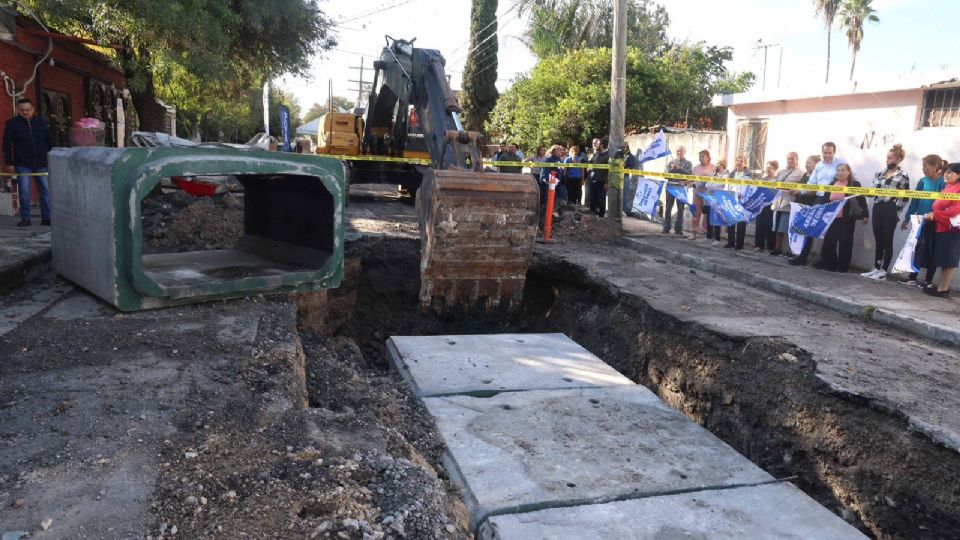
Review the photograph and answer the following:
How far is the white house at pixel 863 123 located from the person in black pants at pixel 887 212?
15.0 inches

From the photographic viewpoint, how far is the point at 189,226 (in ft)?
28.7

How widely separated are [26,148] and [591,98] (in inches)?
605

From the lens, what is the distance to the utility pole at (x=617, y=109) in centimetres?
Answer: 1213

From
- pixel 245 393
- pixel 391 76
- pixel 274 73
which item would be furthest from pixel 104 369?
pixel 274 73

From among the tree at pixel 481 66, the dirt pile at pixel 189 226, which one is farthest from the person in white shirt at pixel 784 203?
the tree at pixel 481 66

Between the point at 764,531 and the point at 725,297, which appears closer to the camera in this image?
the point at 764,531

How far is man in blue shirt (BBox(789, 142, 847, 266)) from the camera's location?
30.0 ft

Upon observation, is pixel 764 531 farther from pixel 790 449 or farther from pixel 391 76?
pixel 391 76

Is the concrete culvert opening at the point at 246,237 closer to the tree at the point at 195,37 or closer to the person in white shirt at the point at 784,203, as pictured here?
the tree at the point at 195,37

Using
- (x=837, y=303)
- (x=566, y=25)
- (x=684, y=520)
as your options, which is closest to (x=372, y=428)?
(x=684, y=520)

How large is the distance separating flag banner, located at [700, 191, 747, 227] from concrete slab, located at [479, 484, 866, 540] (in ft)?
24.2

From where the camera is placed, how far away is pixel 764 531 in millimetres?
3377

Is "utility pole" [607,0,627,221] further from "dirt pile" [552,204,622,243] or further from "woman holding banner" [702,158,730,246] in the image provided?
"woman holding banner" [702,158,730,246]

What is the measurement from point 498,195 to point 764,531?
4.69 metres
